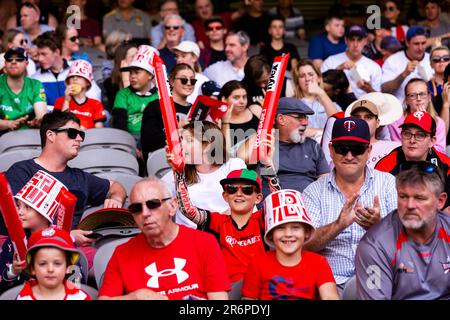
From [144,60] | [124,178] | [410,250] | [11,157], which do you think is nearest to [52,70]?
[144,60]

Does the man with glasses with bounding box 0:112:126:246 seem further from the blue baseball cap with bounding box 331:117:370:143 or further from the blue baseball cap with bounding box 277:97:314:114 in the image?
the blue baseball cap with bounding box 331:117:370:143

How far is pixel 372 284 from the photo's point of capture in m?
5.80

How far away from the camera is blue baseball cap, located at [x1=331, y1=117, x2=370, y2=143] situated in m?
6.79

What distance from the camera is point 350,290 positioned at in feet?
19.8

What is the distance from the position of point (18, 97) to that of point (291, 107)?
118 inches

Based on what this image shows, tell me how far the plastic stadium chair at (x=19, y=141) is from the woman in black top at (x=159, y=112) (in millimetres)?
1010

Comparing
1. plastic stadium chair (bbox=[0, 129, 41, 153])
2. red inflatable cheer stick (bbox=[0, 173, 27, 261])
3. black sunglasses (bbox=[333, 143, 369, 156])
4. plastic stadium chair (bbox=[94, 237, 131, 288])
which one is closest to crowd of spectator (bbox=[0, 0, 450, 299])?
black sunglasses (bbox=[333, 143, 369, 156])

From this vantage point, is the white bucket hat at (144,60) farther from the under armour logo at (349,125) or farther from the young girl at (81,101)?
the under armour logo at (349,125)

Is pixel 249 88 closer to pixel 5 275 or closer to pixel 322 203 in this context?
pixel 322 203

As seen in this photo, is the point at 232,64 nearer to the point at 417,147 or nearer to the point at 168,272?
the point at 417,147

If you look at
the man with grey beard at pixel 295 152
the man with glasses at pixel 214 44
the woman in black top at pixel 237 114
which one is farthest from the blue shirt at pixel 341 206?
the man with glasses at pixel 214 44

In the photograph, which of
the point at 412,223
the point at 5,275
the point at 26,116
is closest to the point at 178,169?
the point at 5,275

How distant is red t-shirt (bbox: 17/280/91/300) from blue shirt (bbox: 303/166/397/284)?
1.77 m

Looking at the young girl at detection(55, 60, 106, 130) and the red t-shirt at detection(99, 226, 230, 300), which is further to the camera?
the young girl at detection(55, 60, 106, 130)
